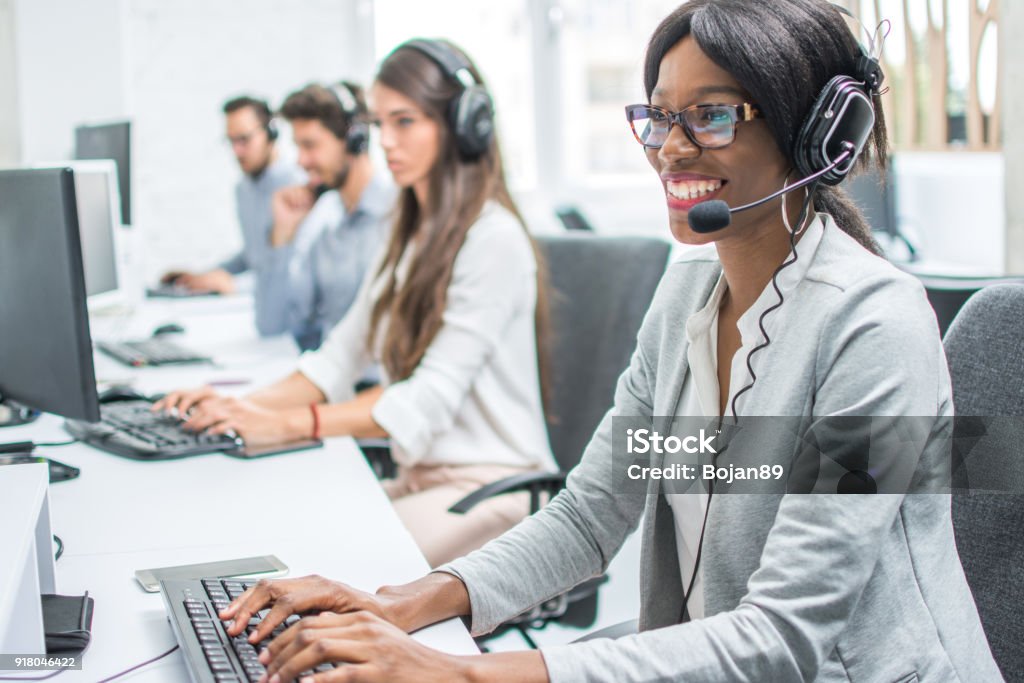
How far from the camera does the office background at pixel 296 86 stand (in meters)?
3.85

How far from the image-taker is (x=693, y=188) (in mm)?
1006

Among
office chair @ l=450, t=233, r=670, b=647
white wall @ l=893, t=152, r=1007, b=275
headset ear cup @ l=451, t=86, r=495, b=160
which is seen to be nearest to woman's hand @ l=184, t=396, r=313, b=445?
office chair @ l=450, t=233, r=670, b=647

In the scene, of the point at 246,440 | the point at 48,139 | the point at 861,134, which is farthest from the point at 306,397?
the point at 48,139

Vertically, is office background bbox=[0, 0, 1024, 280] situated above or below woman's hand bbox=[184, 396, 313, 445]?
above

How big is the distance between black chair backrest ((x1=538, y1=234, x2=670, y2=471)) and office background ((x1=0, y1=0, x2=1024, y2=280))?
1.98m

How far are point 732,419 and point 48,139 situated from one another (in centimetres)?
361

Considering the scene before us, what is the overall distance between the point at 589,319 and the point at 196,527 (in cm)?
79

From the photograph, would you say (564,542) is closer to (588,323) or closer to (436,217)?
(588,323)

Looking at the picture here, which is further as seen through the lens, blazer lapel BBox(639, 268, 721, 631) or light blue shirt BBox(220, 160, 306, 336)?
light blue shirt BBox(220, 160, 306, 336)

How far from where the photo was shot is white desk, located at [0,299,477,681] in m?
0.94

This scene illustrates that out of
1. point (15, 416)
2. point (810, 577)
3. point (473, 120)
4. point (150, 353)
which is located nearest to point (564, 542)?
point (810, 577)

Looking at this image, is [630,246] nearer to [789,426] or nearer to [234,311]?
[789,426]

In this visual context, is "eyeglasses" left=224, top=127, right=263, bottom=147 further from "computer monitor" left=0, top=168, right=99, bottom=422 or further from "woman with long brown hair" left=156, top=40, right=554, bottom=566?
"computer monitor" left=0, top=168, right=99, bottom=422

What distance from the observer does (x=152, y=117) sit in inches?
163
